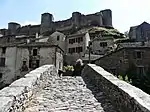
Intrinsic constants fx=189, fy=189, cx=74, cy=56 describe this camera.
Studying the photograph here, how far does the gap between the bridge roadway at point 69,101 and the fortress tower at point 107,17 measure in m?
60.1

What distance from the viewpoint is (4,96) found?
14.4 feet

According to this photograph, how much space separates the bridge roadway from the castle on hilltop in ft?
183

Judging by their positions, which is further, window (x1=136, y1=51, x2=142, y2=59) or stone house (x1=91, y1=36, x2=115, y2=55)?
stone house (x1=91, y1=36, x2=115, y2=55)

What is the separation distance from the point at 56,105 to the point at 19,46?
96.0 ft

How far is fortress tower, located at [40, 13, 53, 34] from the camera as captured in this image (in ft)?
224

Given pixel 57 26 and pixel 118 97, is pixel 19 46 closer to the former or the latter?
pixel 118 97

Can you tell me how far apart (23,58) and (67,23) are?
121 feet

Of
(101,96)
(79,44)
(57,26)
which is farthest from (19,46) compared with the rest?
(57,26)

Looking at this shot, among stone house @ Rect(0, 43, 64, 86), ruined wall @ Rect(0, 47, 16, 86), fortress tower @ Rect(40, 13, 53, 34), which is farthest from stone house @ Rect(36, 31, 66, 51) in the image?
fortress tower @ Rect(40, 13, 53, 34)

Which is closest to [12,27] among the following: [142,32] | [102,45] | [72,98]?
[102,45]

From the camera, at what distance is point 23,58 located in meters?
32.9

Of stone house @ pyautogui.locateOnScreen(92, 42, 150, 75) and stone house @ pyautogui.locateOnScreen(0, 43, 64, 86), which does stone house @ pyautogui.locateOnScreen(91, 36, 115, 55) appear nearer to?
stone house @ pyautogui.locateOnScreen(0, 43, 64, 86)

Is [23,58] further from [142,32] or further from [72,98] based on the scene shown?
[142,32]

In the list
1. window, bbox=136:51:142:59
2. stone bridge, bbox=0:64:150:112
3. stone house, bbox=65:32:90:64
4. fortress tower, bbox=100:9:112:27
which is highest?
fortress tower, bbox=100:9:112:27
